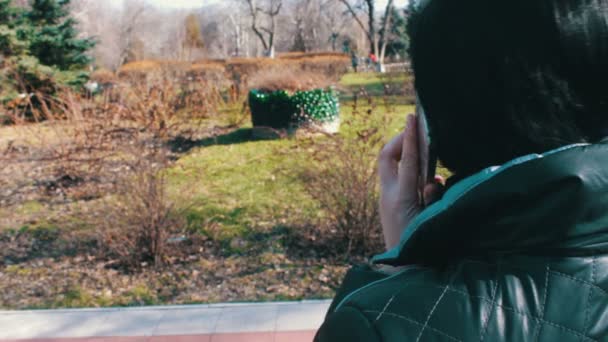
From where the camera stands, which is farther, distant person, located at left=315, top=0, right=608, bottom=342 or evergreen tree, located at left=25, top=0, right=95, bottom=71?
evergreen tree, located at left=25, top=0, right=95, bottom=71

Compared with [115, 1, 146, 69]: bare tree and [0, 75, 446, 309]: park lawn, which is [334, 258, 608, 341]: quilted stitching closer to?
[0, 75, 446, 309]: park lawn

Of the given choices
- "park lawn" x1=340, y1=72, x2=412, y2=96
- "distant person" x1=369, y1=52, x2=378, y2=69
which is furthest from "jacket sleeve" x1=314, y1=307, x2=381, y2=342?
"distant person" x1=369, y1=52, x2=378, y2=69

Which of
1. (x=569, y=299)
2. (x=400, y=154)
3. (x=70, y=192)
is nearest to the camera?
(x=569, y=299)

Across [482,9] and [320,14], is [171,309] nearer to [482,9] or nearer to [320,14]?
[482,9]

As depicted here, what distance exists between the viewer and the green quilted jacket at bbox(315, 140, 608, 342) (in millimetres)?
715

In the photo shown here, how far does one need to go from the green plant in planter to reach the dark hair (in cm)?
923

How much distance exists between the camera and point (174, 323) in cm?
355

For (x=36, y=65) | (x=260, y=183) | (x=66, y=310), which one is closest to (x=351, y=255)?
(x=66, y=310)

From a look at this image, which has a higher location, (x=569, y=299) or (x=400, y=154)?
(x=400, y=154)

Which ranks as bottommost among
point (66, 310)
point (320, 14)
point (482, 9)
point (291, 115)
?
point (66, 310)

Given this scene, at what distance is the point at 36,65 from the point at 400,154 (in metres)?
16.6

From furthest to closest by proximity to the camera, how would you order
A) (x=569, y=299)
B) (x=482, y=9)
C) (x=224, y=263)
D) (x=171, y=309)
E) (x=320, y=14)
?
(x=320, y=14) → (x=224, y=263) → (x=171, y=309) → (x=482, y=9) → (x=569, y=299)

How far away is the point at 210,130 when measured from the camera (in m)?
11.6

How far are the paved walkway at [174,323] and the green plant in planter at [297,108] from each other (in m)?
6.63
